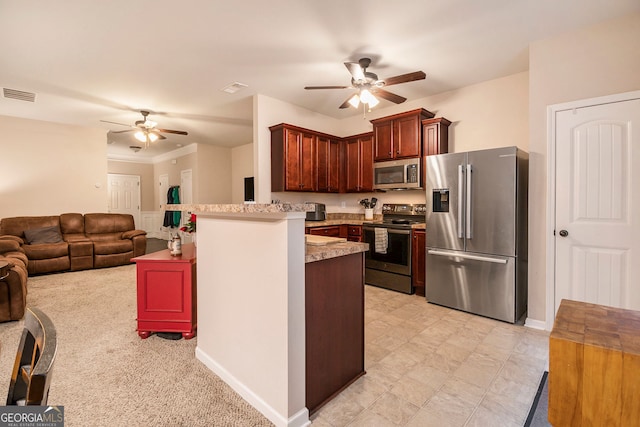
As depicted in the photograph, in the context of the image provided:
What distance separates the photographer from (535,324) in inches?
112

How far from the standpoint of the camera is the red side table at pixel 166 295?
255 centimetres

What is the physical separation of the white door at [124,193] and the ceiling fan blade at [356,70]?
27.8 feet

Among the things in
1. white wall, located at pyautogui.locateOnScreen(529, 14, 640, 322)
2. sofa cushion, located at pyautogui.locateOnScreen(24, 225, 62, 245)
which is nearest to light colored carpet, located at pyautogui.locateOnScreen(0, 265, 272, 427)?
sofa cushion, located at pyautogui.locateOnScreen(24, 225, 62, 245)

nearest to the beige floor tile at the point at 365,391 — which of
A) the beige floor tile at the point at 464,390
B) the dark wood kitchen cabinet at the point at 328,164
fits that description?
the beige floor tile at the point at 464,390

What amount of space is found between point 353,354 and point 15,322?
3431 mm

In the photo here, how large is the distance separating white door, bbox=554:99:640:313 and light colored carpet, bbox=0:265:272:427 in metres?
2.91

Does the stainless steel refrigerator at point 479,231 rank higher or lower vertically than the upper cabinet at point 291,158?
lower

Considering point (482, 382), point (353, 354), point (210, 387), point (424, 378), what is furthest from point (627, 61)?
point (210, 387)

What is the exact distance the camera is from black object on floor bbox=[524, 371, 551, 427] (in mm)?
1587

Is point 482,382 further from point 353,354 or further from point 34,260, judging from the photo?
point 34,260

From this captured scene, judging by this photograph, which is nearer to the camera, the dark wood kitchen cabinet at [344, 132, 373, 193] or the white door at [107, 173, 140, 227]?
the dark wood kitchen cabinet at [344, 132, 373, 193]

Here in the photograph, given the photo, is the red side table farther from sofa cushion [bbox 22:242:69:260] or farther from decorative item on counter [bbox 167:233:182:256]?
sofa cushion [bbox 22:242:69:260]

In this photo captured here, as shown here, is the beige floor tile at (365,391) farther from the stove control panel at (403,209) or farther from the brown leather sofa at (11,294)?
the brown leather sofa at (11,294)

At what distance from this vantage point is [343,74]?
3604 millimetres
